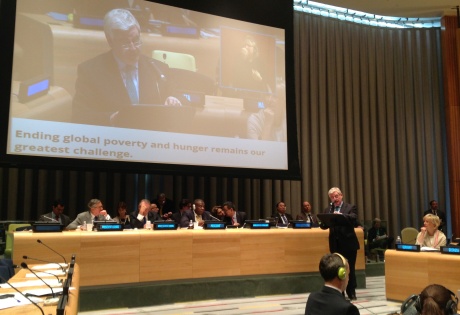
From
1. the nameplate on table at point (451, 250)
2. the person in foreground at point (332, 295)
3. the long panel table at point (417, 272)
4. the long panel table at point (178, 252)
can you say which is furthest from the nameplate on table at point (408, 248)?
the person in foreground at point (332, 295)

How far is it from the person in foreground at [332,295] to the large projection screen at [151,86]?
4.41m

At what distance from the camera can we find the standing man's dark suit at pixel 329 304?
1.97 m

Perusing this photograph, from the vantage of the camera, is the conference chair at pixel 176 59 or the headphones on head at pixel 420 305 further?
the conference chair at pixel 176 59

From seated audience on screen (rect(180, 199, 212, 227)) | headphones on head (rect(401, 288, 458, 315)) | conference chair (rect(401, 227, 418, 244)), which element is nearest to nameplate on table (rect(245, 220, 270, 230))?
seated audience on screen (rect(180, 199, 212, 227))

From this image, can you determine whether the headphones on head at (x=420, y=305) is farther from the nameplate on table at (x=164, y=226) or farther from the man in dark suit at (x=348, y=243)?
the nameplate on table at (x=164, y=226)

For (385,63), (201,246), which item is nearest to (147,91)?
(201,246)

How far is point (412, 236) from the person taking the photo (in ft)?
24.7

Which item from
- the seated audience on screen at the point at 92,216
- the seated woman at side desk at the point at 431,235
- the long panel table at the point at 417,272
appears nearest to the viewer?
the long panel table at the point at 417,272

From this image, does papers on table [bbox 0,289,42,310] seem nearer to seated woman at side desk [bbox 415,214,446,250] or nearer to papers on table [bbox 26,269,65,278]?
papers on table [bbox 26,269,65,278]

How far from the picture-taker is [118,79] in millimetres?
6387

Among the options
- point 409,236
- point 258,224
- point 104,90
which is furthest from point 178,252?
point 409,236

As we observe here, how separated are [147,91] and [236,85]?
4.94 feet

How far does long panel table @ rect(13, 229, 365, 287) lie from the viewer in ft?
14.8

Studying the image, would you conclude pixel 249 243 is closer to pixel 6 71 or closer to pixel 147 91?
pixel 147 91
